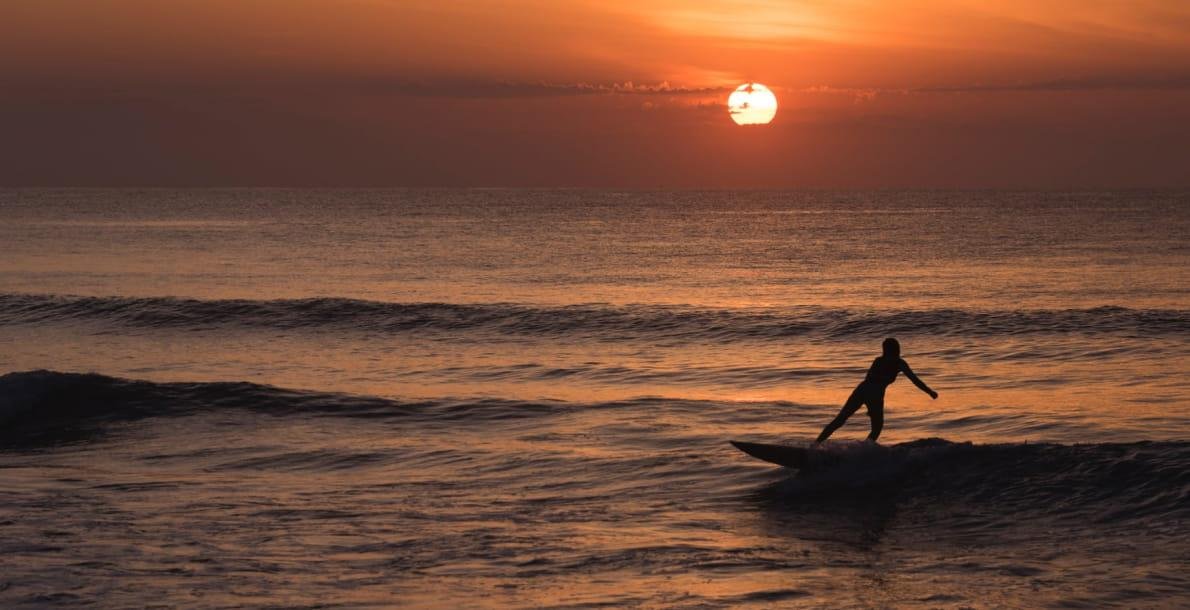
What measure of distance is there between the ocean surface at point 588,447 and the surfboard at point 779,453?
0.26 metres

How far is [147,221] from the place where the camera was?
→ 132 metres

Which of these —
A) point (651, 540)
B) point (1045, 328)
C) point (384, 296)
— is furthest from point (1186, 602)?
point (384, 296)

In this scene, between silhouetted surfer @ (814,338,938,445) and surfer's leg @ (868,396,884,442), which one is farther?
surfer's leg @ (868,396,884,442)

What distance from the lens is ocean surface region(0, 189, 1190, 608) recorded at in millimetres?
12672

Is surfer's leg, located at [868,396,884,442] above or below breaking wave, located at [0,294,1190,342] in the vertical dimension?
below

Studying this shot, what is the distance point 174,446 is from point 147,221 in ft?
389

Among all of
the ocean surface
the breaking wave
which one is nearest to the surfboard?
the ocean surface

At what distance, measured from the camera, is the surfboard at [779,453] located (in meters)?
17.1

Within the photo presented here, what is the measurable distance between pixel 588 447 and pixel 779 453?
13.4ft

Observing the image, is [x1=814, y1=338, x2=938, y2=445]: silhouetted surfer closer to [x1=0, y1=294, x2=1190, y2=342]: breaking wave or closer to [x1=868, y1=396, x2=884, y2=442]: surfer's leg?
[x1=868, y1=396, x2=884, y2=442]: surfer's leg

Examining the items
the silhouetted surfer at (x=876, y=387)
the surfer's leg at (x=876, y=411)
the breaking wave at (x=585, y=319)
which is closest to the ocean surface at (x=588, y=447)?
the breaking wave at (x=585, y=319)

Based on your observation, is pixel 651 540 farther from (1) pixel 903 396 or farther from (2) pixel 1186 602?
(1) pixel 903 396

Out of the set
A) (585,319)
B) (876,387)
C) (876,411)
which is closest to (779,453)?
(876,411)

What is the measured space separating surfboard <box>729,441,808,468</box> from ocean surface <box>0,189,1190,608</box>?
0.84ft
